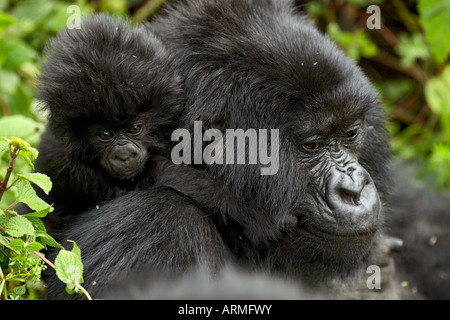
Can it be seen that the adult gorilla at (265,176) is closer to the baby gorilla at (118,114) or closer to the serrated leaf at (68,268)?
the baby gorilla at (118,114)

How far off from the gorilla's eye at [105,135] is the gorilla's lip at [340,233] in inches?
40.6

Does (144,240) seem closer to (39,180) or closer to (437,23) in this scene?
(39,180)

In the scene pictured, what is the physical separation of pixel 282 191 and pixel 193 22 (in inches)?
38.7

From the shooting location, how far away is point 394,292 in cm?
379

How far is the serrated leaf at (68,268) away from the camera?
84.1 inches

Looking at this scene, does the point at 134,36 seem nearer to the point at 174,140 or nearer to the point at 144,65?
the point at 144,65

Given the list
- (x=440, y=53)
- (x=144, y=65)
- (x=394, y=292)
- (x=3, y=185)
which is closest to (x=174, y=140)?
(x=144, y=65)

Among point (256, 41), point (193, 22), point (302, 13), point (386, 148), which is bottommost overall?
point (386, 148)

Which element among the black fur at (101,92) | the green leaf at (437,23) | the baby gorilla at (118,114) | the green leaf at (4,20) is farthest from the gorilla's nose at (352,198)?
the green leaf at (437,23)

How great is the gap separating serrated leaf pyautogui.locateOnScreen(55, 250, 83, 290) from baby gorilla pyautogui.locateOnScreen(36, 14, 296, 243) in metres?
0.70

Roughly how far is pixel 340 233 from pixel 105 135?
1.20 m

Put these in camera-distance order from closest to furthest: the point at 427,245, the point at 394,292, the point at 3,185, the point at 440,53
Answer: the point at 3,185, the point at 394,292, the point at 427,245, the point at 440,53

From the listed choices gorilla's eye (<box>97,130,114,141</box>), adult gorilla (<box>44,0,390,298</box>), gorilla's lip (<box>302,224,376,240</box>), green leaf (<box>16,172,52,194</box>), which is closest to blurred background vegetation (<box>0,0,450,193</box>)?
gorilla's eye (<box>97,130,114,141</box>)

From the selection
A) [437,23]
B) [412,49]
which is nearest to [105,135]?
[437,23]
